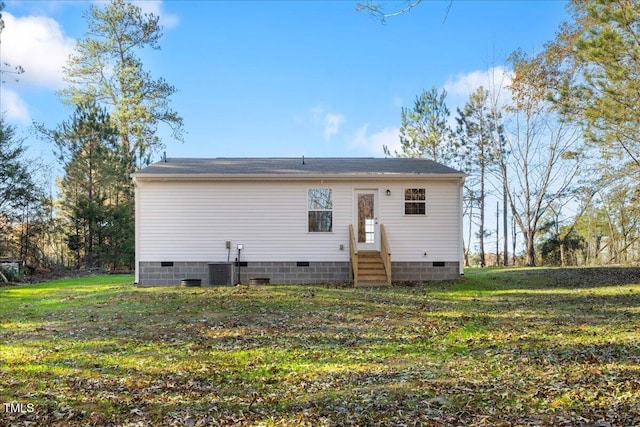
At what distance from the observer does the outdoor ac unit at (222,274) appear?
13164mm

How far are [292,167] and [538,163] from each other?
47.7 feet

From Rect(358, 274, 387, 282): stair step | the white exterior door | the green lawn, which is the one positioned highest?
the white exterior door

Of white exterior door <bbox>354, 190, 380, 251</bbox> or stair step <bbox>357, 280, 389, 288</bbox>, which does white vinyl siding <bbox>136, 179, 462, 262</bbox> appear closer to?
white exterior door <bbox>354, 190, 380, 251</bbox>

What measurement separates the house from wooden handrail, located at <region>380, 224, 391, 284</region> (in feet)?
0.17

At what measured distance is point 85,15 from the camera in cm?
2528

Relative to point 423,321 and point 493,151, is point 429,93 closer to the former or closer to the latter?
point 493,151

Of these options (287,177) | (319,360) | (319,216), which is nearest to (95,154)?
(287,177)

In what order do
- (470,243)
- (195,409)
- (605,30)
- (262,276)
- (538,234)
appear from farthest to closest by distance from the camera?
(470,243) → (538,234) → (262,276) → (605,30) → (195,409)

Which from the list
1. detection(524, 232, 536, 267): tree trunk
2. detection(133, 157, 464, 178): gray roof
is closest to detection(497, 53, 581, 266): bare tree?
detection(524, 232, 536, 267): tree trunk

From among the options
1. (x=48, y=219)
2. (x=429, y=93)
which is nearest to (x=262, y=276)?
(x=48, y=219)

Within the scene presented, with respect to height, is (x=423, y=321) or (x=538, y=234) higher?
(x=538, y=234)

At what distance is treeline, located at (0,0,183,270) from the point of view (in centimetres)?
2094

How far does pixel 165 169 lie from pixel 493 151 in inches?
698

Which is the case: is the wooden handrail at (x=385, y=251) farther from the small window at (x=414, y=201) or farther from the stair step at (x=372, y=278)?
the small window at (x=414, y=201)
